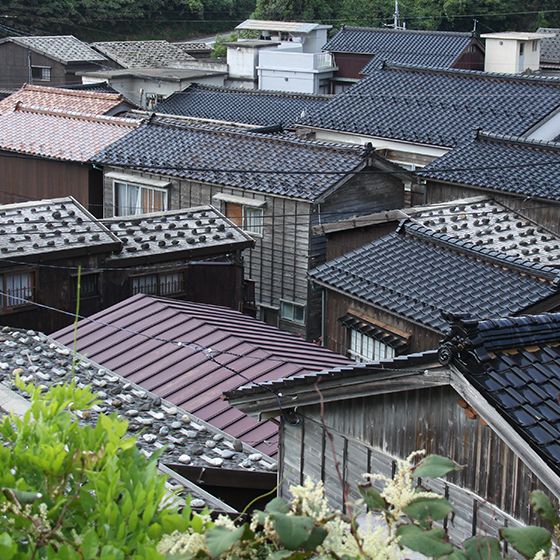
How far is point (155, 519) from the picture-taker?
3998 millimetres

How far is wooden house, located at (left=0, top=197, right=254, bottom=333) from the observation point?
17266 mm

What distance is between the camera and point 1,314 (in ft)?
55.8

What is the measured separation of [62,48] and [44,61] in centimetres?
112

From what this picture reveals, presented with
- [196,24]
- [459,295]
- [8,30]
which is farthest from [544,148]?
[196,24]

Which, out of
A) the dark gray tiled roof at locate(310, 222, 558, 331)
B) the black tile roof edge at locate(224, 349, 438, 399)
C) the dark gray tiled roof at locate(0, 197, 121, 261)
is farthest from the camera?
the dark gray tiled roof at locate(0, 197, 121, 261)

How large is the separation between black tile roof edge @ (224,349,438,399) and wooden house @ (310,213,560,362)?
5.57m

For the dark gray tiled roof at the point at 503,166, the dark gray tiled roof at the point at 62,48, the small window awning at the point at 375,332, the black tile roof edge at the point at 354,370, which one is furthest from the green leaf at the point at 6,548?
the dark gray tiled roof at the point at 62,48

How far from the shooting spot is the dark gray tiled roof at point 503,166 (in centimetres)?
2030

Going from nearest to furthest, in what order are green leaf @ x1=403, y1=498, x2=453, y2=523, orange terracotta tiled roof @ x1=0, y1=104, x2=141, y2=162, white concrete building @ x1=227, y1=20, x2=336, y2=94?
green leaf @ x1=403, y1=498, x2=453, y2=523 → orange terracotta tiled roof @ x1=0, y1=104, x2=141, y2=162 → white concrete building @ x1=227, y1=20, x2=336, y2=94

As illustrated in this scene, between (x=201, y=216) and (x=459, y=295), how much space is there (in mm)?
6663

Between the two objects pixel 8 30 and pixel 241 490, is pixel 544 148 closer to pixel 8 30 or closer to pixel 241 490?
pixel 241 490

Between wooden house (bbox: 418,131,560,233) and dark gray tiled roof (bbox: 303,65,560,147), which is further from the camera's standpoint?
dark gray tiled roof (bbox: 303,65,560,147)

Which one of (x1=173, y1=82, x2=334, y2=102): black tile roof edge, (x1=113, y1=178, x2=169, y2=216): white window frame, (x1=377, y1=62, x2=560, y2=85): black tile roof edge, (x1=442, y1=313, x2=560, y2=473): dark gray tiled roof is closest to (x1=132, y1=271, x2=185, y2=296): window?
(x1=113, y1=178, x2=169, y2=216): white window frame

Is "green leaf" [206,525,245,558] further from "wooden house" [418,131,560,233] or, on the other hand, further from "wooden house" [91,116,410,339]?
"wooden house" [91,116,410,339]
